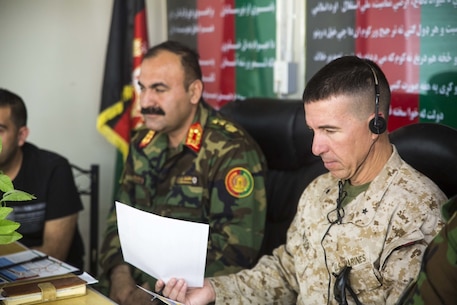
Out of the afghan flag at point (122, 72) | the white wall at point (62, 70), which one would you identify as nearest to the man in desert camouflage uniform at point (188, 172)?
the afghan flag at point (122, 72)

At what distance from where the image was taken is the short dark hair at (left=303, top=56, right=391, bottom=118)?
1603mm

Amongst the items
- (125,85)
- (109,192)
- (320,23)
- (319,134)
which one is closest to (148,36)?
(125,85)

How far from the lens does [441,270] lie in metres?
1.20

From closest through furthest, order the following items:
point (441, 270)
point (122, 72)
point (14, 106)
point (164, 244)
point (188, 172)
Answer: point (441, 270), point (164, 244), point (188, 172), point (14, 106), point (122, 72)

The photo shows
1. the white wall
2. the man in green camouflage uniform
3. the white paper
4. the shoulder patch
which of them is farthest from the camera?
the white wall

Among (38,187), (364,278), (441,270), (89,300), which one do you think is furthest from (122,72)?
(441,270)

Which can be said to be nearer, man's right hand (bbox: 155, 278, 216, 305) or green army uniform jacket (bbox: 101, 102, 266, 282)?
man's right hand (bbox: 155, 278, 216, 305)

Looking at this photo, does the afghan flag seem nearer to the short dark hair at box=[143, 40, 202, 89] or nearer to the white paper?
the short dark hair at box=[143, 40, 202, 89]

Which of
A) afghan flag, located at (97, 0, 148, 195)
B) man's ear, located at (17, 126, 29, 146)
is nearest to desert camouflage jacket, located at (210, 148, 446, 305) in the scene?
man's ear, located at (17, 126, 29, 146)

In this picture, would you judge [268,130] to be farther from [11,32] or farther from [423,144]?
[11,32]

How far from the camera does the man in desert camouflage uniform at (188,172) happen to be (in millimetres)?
2188

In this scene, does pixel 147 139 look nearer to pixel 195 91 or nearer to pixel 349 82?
pixel 195 91

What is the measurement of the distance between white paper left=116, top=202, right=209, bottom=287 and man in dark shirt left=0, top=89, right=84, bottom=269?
832mm

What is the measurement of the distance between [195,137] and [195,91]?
19cm
